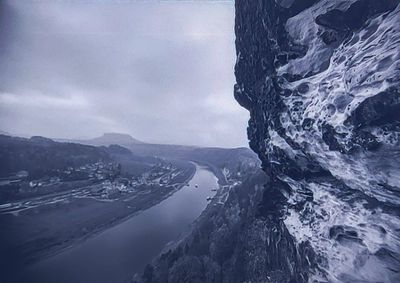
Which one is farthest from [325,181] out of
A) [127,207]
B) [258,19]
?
[127,207]

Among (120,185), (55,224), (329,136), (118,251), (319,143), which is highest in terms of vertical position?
(329,136)

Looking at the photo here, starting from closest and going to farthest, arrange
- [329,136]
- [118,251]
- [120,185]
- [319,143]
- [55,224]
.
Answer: [329,136]
[319,143]
[118,251]
[55,224]
[120,185]

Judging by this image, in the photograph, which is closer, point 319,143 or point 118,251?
point 319,143

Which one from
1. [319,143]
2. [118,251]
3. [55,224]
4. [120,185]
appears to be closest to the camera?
[319,143]

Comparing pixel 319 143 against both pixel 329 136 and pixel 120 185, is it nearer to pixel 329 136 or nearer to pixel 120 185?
pixel 329 136

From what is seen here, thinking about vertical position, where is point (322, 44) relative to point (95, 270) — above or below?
above

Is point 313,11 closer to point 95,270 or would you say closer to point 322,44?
point 322,44

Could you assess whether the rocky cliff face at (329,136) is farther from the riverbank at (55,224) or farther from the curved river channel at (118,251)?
the riverbank at (55,224)

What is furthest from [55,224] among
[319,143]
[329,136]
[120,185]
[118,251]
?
[329,136]
